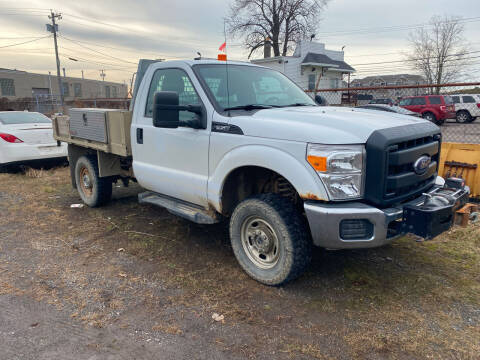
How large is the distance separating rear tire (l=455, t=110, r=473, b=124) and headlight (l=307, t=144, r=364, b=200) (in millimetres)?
22819

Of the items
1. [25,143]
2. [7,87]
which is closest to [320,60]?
[25,143]

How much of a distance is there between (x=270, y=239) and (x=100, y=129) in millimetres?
3092

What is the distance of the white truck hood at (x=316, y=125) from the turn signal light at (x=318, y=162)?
123mm

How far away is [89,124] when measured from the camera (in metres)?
5.53

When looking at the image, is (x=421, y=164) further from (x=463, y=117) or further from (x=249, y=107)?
(x=463, y=117)

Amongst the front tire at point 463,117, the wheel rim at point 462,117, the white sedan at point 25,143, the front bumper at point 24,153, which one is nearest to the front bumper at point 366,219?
the white sedan at point 25,143

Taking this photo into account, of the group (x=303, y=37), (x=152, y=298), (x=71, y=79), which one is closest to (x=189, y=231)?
(x=152, y=298)

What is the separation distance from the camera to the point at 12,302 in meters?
3.36

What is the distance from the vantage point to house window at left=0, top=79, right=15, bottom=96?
52.5 metres

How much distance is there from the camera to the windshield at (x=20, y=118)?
882 cm

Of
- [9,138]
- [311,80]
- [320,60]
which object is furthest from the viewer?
[320,60]

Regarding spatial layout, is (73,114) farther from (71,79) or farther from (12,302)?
(71,79)

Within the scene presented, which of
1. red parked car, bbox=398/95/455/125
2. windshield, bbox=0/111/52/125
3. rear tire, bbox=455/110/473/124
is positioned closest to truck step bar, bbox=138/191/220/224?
windshield, bbox=0/111/52/125

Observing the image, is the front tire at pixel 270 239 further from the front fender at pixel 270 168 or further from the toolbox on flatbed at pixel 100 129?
the toolbox on flatbed at pixel 100 129
